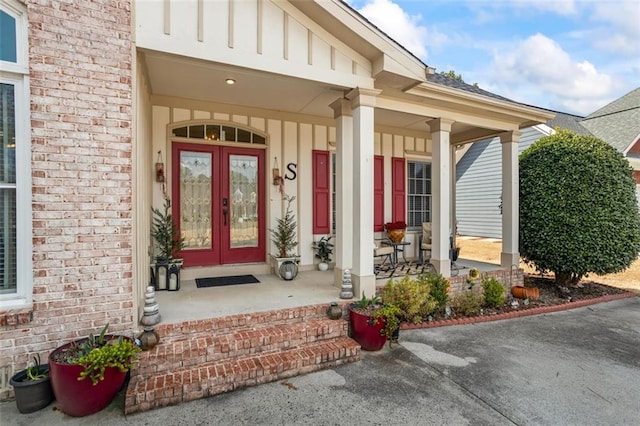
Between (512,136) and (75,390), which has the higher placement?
(512,136)

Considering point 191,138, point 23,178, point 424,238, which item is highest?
point 191,138

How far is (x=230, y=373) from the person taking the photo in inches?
110

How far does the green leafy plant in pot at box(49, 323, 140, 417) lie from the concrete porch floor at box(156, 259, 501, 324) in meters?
0.69

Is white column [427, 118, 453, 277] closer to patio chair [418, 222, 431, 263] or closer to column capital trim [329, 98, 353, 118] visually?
patio chair [418, 222, 431, 263]

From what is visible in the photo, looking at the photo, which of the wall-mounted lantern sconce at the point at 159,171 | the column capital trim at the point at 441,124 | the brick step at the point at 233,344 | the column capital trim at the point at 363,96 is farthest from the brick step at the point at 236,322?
the column capital trim at the point at 441,124

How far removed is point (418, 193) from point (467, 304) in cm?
312

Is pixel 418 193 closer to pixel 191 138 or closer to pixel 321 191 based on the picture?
pixel 321 191

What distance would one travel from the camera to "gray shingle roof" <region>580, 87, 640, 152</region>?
1070 cm

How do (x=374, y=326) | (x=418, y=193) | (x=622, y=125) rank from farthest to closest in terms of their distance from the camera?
(x=622, y=125) → (x=418, y=193) → (x=374, y=326)

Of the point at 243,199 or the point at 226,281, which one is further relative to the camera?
the point at 243,199

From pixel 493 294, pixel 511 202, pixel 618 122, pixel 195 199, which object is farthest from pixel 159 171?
pixel 618 122

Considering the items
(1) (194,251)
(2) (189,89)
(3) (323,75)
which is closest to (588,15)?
(3) (323,75)

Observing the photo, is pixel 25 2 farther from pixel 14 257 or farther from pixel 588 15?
pixel 588 15

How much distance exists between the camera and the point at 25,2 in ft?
8.64
